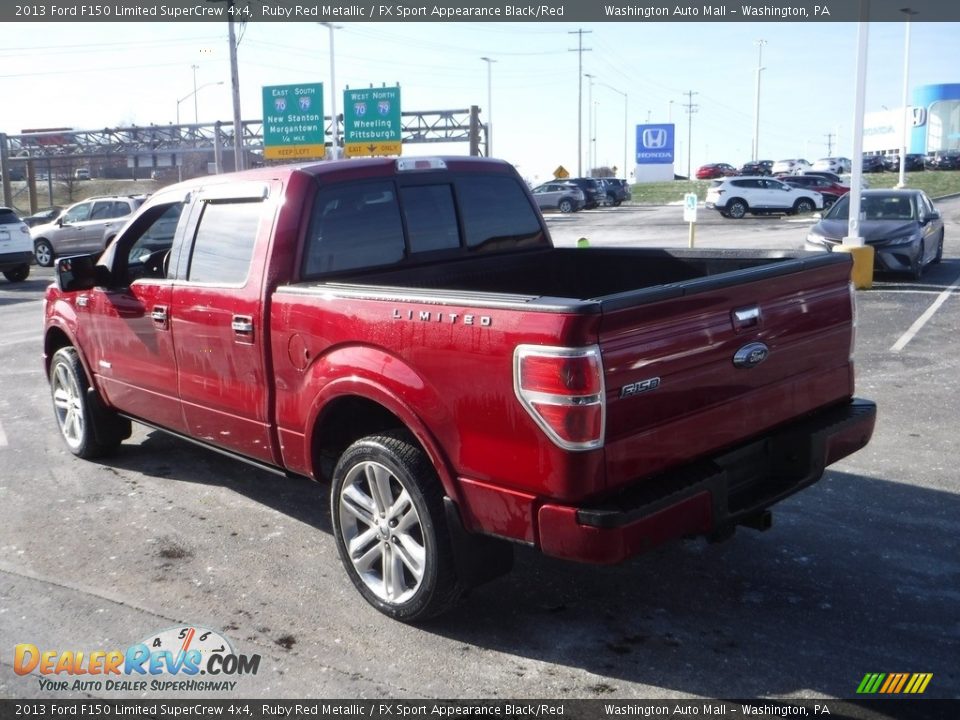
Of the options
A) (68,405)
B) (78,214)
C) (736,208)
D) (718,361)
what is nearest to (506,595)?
(718,361)

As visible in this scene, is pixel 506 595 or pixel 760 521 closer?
pixel 760 521

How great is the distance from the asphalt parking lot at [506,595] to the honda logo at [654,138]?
65.5 m

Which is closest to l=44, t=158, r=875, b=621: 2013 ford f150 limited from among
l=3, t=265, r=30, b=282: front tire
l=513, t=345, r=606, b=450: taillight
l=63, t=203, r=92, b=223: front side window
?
l=513, t=345, r=606, b=450: taillight

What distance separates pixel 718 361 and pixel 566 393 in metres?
0.80

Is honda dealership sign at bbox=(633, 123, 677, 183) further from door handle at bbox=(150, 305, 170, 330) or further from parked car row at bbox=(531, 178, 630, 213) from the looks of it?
door handle at bbox=(150, 305, 170, 330)

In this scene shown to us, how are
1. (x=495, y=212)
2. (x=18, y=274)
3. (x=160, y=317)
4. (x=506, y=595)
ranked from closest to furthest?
1. (x=506, y=595)
2. (x=160, y=317)
3. (x=495, y=212)
4. (x=18, y=274)

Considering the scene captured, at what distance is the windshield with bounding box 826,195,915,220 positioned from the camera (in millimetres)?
16719

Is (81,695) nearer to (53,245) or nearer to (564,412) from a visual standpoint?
(564,412)

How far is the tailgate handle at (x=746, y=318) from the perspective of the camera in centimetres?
384

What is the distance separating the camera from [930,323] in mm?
11984

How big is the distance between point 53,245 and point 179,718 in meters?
24.8

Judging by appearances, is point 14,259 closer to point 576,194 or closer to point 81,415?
point 81,415

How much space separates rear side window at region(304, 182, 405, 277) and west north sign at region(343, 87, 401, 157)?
33936 millimetres

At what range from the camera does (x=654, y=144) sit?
230 ft
